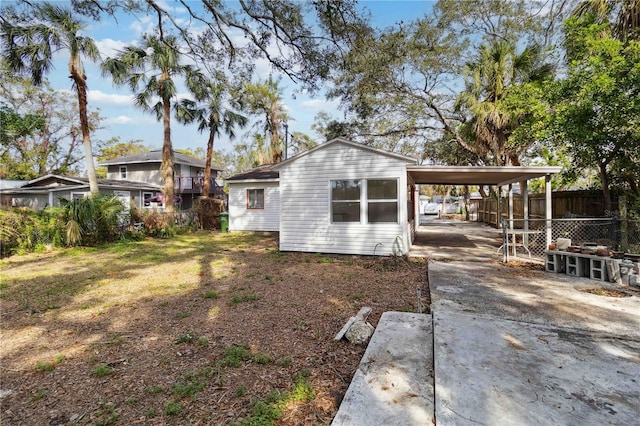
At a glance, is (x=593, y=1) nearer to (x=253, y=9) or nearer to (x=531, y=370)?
(x=253, y=9)

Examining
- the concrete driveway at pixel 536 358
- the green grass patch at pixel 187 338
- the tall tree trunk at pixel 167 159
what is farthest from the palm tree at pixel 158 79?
the concrete driveway at pixel 536 358

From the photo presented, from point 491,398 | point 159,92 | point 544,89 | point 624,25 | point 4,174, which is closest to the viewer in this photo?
point 491,398

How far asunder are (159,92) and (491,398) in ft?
58.5

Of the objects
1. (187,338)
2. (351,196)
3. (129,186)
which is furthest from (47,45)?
(187,338)

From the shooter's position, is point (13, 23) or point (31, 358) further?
point (13, 23)

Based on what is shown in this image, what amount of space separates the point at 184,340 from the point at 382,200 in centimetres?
662

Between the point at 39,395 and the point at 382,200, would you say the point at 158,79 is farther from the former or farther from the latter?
the point at 39,395

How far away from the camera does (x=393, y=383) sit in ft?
8.50

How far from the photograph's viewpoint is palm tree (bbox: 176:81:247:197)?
17.6 m

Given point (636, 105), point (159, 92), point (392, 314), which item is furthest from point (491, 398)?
point (159, 92)

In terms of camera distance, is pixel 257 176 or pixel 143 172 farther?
pixel 143 172

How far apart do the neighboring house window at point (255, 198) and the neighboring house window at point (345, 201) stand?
23.3 feet

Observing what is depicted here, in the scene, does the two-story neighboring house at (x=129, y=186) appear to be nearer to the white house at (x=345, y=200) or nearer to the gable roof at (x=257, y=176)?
the gable roof at (x=257, y=176)

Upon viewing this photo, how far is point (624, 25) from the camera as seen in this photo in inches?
352
